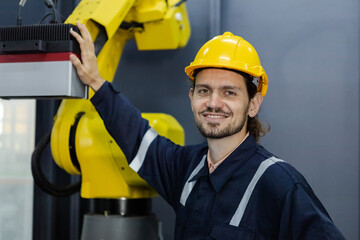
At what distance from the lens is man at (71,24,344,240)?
1210 mm

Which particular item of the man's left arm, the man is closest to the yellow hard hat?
the man

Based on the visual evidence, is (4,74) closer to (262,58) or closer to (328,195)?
(262,58)

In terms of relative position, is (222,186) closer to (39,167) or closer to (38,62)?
(38,62)

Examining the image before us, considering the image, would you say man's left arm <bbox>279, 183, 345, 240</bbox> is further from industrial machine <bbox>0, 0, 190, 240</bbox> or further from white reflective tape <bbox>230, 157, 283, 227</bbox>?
industrial machine <bbox>0, 0, 190, 240</bbox>

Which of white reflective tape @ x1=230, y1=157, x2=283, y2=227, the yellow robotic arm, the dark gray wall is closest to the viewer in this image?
white reflective tape @ x1=230, y1=157, x2=283, y2=227

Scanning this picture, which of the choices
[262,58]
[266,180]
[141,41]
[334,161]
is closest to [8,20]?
[141,41]

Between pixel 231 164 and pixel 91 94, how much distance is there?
2.07 ft

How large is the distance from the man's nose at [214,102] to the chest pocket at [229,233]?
1.24ft

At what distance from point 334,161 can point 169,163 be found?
95 cm

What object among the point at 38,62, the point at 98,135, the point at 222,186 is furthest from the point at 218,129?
the point at 38,62

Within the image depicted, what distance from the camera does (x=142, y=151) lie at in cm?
159

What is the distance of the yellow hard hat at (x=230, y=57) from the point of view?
1.38 meters

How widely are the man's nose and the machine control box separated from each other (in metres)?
0.45

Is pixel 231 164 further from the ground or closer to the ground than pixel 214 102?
closer to the ground
